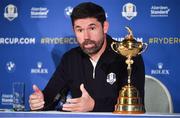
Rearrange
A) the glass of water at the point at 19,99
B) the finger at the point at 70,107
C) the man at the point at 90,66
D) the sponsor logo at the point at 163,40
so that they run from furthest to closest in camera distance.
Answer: the sponsor logo at the point at 163,40 → the man at the point at 90,66 → the glass of water at the point at 19,99 → the finger at the point at 70,107

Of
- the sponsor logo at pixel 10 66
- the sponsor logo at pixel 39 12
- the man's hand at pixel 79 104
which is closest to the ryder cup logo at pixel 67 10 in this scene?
the sponsor logo at pixel 39 12

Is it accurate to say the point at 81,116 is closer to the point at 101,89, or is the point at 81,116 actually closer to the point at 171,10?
the point at 101,89

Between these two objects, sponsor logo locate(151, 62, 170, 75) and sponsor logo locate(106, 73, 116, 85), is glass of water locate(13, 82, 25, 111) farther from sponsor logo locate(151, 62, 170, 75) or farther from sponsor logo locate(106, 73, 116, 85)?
sponsor logo locate(151, 62, 170, 75)

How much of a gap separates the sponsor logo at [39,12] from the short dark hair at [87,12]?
59 cm

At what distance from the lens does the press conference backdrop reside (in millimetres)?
3537

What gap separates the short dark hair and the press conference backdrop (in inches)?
15.6

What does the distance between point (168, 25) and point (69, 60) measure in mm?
976

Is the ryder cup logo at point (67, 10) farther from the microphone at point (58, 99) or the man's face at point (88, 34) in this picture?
the microphone at point (58, 99)

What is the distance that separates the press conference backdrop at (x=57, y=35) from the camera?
354cm

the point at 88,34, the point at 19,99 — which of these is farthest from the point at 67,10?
the point at 19,99

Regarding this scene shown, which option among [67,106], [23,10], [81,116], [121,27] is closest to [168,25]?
[121,27]

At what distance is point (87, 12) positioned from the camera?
3172 mm

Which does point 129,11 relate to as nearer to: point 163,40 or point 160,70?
point 163,40

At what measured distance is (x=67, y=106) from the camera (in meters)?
2.30
